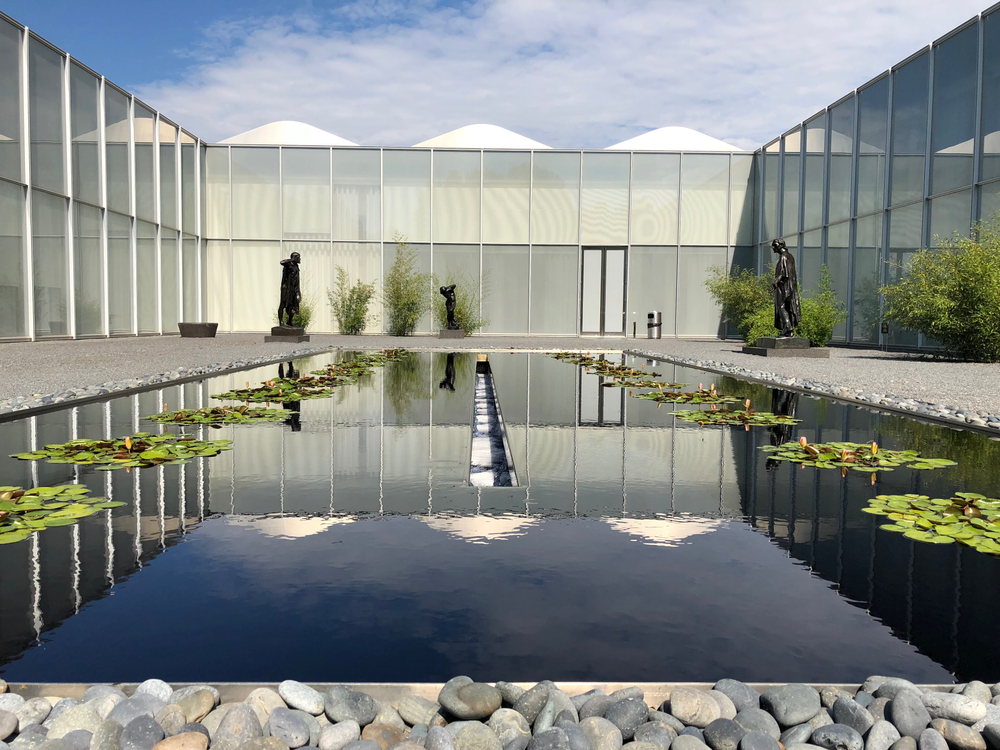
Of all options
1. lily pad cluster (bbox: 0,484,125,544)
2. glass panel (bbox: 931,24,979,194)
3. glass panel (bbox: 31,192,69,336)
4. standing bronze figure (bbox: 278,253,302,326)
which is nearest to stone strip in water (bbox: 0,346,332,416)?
lily pad cluster (bbox: 0,484,125,544)

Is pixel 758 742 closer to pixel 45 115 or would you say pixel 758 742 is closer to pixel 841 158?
pixel 45 115

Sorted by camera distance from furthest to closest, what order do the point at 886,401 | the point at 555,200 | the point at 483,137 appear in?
the point at 483,137 → the point at 555,200 → the point at 886,401

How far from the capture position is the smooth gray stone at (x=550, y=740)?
1645 mm

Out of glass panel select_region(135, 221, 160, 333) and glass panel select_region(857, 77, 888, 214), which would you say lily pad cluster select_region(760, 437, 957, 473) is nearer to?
glass panel select_region(857, 77, 888, 214)

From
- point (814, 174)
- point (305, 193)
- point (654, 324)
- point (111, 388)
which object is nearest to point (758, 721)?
point (111, 388)

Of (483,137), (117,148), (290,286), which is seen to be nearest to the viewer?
(290,286)

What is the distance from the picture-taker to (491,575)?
8.82 feet

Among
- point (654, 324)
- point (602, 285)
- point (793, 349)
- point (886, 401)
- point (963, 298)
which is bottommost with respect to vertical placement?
point (886, 401)

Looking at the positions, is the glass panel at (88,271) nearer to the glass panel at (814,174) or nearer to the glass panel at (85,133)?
the glass panel at (85,133)

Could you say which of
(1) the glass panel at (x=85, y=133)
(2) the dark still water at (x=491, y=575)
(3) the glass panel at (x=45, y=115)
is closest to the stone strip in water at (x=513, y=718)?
(2) the dark still water at (x=491, y=575)

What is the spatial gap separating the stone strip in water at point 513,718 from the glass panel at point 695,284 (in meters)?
26.6

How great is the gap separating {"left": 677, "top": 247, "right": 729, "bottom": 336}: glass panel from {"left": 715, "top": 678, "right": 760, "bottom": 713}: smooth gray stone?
87.6 ft

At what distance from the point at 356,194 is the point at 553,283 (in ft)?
23.7

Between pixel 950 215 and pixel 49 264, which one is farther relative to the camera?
pixel 49 264
